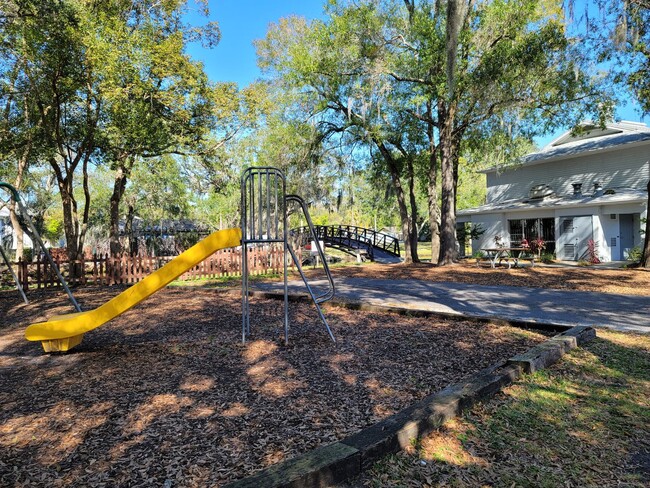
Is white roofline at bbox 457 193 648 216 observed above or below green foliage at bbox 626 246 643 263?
above

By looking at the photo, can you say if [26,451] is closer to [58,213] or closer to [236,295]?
[236,295]

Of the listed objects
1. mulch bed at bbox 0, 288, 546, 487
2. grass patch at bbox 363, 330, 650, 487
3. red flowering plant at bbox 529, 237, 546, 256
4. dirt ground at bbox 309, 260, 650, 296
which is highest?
red flowering plant at bbox 529, 237, 546, 256

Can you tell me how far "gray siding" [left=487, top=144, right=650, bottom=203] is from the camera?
19078 mm

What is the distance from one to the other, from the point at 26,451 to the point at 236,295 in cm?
817

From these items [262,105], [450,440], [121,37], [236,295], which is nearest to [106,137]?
[121,37]

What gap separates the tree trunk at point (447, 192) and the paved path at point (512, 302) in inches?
235

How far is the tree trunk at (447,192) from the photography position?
59.4ft

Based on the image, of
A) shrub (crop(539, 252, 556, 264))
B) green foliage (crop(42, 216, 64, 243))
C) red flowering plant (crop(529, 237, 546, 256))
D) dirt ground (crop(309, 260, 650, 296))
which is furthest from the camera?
green foliage (crop(42, 216, 64, 243))

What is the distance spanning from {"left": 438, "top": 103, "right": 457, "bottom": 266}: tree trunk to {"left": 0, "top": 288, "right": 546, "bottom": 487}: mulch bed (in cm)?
1213

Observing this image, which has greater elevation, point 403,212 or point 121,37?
point 121,37

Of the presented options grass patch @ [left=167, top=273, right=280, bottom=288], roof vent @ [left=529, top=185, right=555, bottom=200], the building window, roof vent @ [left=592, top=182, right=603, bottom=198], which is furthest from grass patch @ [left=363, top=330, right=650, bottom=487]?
roof vent @ [left=529, top=185, right=555, bottom=200]

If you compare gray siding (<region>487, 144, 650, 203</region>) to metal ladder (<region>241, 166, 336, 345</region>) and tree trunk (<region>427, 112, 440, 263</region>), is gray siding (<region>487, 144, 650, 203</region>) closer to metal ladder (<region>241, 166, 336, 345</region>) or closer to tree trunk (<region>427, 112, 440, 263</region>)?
tree trunk (<region>427, 112, 440, 263</region>)

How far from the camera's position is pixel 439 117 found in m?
18.8

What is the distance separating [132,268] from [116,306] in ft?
33.5
